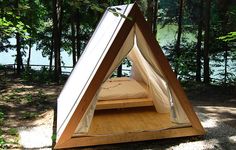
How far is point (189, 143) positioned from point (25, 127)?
3.78 metres

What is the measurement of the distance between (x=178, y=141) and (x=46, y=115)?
3963 mm

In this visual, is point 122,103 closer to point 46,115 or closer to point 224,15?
point 46,115

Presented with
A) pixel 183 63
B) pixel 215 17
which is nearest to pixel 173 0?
pixel 215 17

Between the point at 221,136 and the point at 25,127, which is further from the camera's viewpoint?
the point at 25,127

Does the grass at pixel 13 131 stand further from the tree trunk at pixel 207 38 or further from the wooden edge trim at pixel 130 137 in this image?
the tree trunk at pixel 207 38

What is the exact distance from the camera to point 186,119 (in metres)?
6.07

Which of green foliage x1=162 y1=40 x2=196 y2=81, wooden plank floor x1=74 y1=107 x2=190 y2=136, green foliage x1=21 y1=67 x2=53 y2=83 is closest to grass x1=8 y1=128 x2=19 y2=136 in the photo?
wooden plank floor x1=74 y1=107 x2=190 y2=136

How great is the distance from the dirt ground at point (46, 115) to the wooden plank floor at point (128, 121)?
0.33 meters

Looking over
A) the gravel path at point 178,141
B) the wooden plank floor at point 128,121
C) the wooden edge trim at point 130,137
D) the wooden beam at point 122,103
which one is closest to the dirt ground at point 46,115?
the gravel path at point 178,141

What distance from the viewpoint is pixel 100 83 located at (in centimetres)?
548

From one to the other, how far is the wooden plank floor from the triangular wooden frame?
16cm

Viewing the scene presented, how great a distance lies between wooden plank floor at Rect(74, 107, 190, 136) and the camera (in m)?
6.20

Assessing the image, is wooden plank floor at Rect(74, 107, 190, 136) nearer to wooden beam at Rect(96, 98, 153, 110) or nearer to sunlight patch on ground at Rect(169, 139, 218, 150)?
wooden beam at Rect(96, 98, 153, 110)

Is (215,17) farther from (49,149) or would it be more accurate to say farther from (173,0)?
(49,149)
